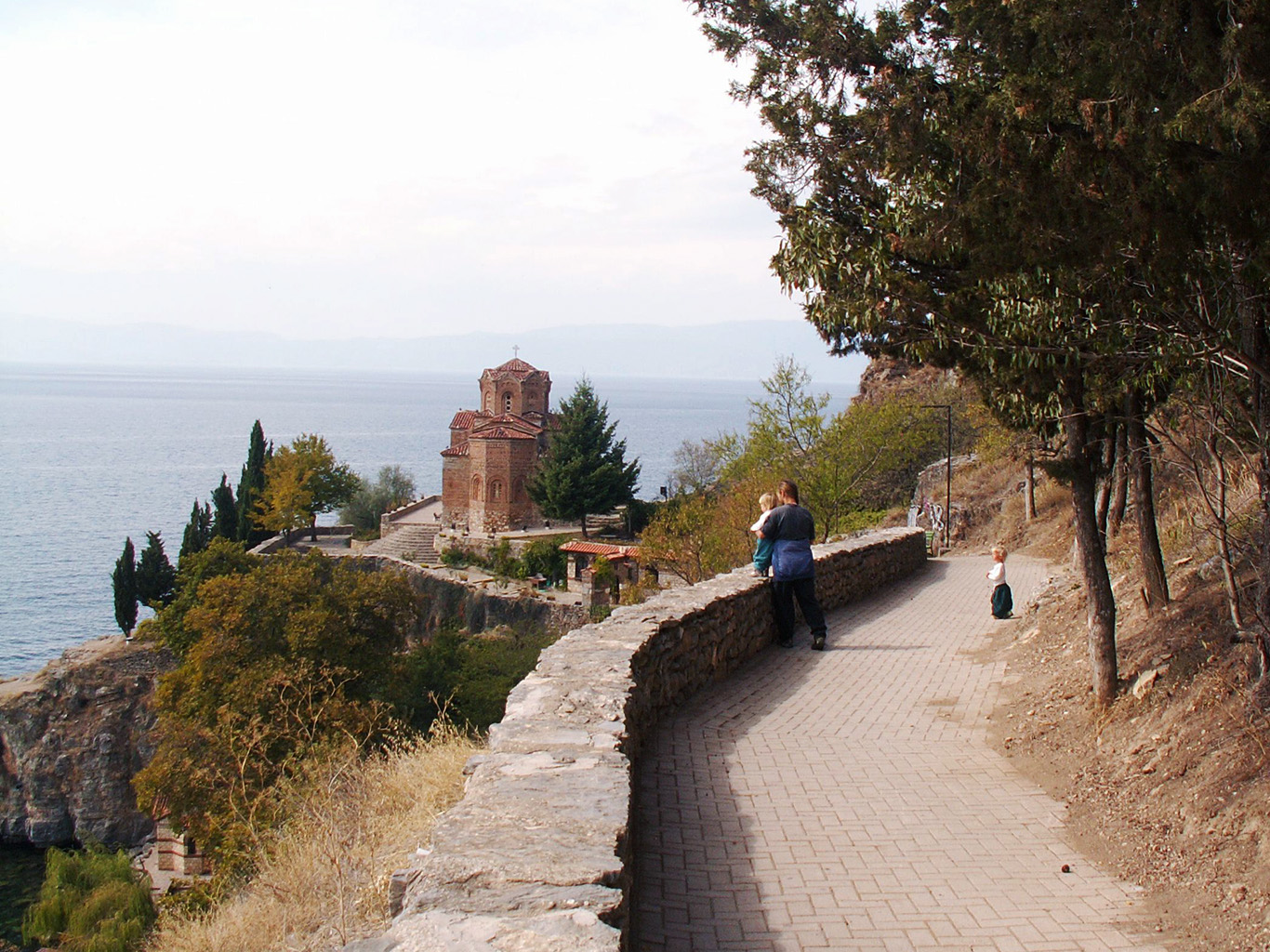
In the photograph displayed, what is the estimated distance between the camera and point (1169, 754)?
19.0ft

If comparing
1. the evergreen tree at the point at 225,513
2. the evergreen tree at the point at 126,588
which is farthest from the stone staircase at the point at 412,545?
the evergreen tree at the point at 126,588

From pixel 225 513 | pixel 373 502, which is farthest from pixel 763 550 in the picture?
pixel 373 502

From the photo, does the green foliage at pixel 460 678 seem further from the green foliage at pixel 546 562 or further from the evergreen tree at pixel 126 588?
the evergreen tree at pixel 126 588

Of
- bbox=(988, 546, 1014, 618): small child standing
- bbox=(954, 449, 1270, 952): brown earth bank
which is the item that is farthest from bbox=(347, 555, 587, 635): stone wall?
bbox=(954, 449, 1270, 952): brown earth bank

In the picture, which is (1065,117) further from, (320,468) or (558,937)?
(320,468)

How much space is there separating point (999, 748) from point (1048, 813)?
4.20ft

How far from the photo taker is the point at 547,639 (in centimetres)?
3647

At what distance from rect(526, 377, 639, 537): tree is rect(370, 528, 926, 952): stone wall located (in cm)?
4793

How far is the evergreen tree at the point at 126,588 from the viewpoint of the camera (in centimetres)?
5078

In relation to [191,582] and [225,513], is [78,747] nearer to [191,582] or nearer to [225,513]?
[191,582]

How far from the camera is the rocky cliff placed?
4047 centimetres

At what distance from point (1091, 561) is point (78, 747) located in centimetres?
4307

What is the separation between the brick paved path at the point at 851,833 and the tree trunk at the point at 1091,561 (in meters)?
0.92

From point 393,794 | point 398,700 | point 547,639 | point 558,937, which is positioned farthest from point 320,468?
point 558,937
